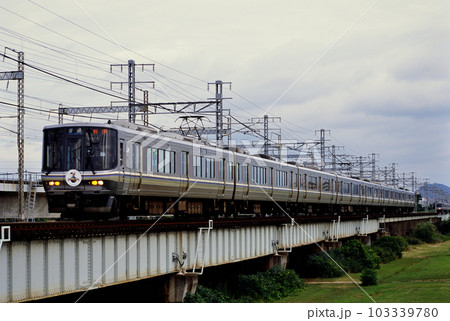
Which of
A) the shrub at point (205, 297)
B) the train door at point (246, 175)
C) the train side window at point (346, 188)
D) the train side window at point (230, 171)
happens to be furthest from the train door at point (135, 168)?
the train side window at point (346, 188)

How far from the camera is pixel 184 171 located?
27016 mm

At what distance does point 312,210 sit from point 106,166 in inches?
1273

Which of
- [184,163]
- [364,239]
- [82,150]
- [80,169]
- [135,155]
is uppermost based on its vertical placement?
[82,150]

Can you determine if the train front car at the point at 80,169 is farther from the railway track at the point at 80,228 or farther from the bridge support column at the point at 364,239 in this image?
the bridge support column at the point at 364,239

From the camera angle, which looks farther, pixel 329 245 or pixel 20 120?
pixel 329 245

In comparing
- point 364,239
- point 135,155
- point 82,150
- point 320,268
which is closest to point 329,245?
point 320,268

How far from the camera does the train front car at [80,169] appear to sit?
21.5 meters

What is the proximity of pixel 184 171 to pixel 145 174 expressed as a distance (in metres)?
3.48

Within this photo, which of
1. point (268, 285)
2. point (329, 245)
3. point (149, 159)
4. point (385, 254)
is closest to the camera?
point (149, 159)

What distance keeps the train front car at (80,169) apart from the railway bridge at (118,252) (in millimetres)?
1112

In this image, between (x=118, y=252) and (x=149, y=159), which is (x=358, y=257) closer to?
(x=149, y=159)

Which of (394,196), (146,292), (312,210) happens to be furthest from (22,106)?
(394,196)

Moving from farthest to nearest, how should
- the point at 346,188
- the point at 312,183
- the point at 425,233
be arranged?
the point at 425,233 → the point at 346,188 → the point at 312,183

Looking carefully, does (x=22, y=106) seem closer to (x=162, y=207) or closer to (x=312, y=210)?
(x=162, y=207)
